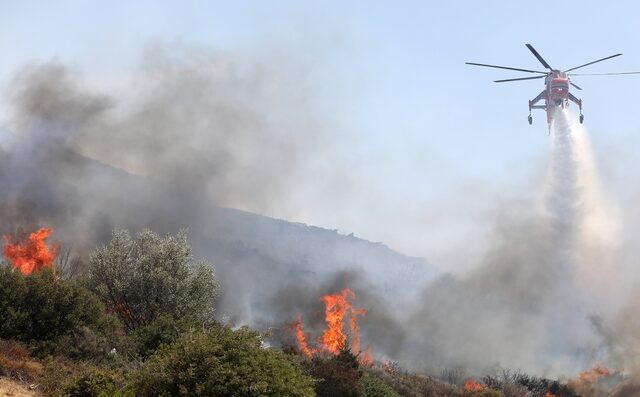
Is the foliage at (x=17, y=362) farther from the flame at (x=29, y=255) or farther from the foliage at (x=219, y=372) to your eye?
the flame at (x=29, y=255)

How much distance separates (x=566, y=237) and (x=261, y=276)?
45.3 metres

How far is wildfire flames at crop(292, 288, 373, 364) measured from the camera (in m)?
67.3

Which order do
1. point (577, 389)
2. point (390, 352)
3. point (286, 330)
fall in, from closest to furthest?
1. point (577, 389)
2. point (286, 330)
3. point (390, 352)

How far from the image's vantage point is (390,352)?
78.4 meters

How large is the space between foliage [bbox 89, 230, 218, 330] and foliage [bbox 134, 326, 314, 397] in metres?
16.1

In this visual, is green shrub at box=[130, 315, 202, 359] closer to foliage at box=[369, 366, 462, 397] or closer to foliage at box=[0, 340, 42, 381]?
foliage at box=[0, 340, 42, 381]

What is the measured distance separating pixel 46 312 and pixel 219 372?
12199 mm

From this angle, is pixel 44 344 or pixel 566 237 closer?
pixel 44 344

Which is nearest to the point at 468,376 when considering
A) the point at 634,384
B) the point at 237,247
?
the point at 634,384

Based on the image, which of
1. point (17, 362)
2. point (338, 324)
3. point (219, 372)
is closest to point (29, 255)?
point (17, 362)

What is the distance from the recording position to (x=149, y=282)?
33281 mm

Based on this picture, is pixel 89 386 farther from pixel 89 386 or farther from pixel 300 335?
pixel 300 335

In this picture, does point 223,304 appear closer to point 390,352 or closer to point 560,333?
point 390,352

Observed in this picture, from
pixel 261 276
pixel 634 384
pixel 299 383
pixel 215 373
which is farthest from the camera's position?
pixel 261 276
